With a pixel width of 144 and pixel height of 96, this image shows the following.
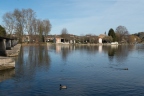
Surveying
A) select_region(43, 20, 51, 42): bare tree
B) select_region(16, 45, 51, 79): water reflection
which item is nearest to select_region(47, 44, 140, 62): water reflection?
select_region(16, 45, 51, 79): water reflection

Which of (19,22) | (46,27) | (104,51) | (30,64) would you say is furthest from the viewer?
(46,27)

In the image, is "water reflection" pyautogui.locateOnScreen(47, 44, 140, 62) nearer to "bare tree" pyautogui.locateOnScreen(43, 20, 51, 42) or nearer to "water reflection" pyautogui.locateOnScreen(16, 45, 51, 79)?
"water reflection" pyautogui.locateOnScreen(16, 45, 51, 79)

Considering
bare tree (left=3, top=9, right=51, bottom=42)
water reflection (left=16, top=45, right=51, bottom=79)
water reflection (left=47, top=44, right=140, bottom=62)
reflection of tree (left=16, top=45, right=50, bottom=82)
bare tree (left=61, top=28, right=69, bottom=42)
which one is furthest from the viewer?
bare tree (left=61, top=28, right=69, bottom=42)

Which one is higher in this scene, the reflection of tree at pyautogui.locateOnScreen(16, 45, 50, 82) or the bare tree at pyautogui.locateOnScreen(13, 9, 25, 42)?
the bare tree at pyautogui.locateOnScreen(13, 9, 25, 42)

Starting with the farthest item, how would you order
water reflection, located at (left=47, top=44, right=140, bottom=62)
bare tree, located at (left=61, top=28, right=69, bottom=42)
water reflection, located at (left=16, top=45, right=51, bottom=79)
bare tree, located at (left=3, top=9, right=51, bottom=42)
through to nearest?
bare tree, located at (left=61, top=28, right=69, bottom=42) → bare tree, located at (left=3, top=9, right=51, bottom=42) → water reflection, located at (left=47, top=44, right=140, bottom=62) → water reflection, located at (left=16, top=45, right=51, bottom=79)

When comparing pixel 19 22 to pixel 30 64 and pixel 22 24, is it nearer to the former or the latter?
pixel 22 24

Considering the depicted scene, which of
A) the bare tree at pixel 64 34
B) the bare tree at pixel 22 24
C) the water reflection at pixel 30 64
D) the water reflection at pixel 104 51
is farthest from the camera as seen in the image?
the bare tree at pixel 64 34

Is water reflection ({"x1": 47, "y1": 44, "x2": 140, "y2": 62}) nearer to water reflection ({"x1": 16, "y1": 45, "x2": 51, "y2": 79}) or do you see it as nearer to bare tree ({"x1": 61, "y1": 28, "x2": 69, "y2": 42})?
water reflection ({"x1": 16, "y1": 45, "x2": 51, "y2": 79})

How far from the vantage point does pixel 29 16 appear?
131750mm

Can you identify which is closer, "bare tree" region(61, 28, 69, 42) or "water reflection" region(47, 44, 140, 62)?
"water reflection" region(47, 44, 140, 62)

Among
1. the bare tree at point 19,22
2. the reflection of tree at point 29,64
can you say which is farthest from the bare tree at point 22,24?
the reflection of tree at point 29,64

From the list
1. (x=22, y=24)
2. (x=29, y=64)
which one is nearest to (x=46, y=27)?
(x=22, y=24)

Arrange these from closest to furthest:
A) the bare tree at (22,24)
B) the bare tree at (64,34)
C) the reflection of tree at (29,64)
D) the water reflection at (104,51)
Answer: the reflection of tree at (29,64) < the water reflection at (104,51) < the bare tree at (22,24) < the bare tree at (64,34)

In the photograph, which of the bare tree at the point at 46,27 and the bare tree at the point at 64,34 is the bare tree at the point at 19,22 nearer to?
the bare tree at the point at 46,27
